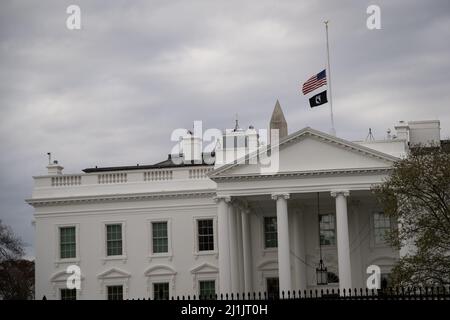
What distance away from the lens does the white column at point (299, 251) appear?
53625mm

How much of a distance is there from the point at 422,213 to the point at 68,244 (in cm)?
2662

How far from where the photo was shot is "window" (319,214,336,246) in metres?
54.5

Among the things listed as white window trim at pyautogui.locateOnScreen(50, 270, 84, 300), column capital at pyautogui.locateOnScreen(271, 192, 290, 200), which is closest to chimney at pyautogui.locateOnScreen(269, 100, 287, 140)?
column capital at pyautogui.locateOnScreen(271, 192, 290, 200)

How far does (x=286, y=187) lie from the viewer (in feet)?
165

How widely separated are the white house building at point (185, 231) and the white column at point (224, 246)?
0.27 m

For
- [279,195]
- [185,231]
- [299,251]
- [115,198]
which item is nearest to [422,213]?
[279,195]

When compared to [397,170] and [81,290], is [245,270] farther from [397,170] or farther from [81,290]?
[397,170]

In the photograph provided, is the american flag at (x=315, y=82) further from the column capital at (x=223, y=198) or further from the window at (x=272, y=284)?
the window at (x=272, y=284)

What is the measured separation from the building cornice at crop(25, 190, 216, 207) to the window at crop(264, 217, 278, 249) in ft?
11.9

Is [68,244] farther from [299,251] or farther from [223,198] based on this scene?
[299,251]

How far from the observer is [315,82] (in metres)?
50.9
